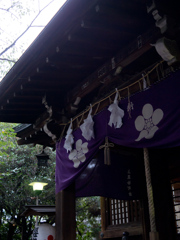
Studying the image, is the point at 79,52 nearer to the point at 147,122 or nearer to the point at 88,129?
the point at 88,129

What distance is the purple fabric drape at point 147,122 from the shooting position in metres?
3.39

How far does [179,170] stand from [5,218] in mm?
9862

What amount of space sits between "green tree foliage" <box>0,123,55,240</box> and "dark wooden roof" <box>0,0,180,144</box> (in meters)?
6.33

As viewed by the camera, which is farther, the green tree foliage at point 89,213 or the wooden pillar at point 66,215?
the green tree foliage at point 89,213

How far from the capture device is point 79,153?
500cm

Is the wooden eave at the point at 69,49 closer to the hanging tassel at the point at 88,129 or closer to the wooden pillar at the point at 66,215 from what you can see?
the hanging tassel at the point at 88,129

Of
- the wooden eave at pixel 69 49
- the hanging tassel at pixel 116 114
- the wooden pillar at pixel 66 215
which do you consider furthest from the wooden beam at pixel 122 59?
the wooden pillar at pixel 66 215

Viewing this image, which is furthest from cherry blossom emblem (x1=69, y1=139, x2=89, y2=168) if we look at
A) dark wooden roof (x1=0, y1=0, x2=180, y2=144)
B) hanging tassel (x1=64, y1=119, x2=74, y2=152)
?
dark wooden roof (x1=0, y1=0, x2=180, y2=144)

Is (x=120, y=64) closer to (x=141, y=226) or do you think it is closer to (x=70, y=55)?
(x=70, y=55)

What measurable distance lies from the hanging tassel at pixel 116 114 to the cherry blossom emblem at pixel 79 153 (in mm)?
807

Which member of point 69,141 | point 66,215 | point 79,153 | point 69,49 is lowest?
point 66,215

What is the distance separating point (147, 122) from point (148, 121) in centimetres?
2

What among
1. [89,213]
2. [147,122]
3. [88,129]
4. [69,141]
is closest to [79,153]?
[69,141]

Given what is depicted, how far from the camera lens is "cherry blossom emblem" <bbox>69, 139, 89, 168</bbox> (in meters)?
4.86
